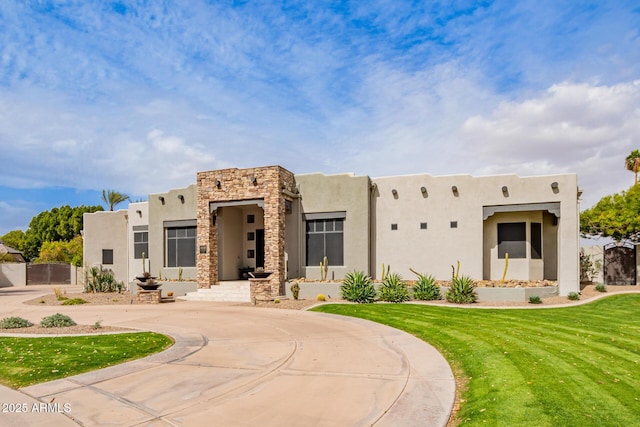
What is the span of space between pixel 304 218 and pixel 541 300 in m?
11.7

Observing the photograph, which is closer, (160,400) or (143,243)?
(160,400)

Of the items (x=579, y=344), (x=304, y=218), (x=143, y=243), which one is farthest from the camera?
(x=143, y=243)

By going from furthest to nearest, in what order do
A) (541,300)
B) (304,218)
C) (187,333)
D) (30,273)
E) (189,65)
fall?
(30,273) → (304,218) → (541,300) → (189,65) → (187,333)

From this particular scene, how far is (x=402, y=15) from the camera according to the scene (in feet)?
43.7

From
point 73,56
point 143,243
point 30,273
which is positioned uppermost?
point 73,56

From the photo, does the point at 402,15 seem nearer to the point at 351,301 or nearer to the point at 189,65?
the point at 189,65

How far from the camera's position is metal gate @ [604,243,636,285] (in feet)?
78.0

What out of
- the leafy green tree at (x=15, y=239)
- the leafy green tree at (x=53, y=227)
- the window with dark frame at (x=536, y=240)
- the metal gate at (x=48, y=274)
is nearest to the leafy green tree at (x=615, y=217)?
the window with dark frame at (x=536, y=240)

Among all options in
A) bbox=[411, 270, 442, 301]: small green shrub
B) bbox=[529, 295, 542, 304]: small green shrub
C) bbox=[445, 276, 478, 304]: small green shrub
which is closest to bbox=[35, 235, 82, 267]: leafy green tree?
bbox=[411, 270, 442, 301]: small green shrub

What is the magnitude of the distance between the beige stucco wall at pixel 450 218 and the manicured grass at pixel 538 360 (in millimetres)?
4853

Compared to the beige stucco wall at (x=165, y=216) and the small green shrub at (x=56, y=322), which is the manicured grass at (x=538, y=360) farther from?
the beige stucco wall at (x=165, y=216)

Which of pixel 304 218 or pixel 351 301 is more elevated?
pixel 304 218

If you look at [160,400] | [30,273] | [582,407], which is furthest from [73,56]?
[30,273]

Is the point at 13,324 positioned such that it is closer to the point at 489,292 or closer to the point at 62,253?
the point at 489,292
